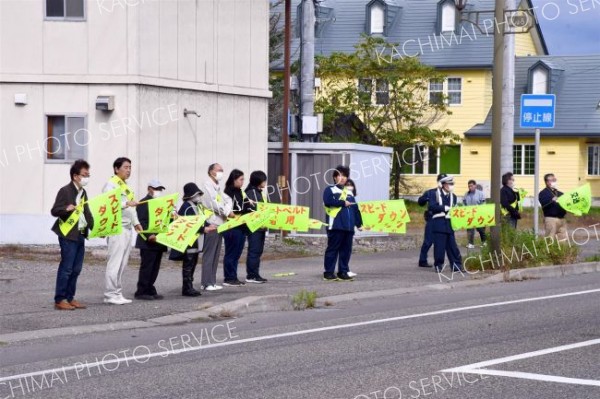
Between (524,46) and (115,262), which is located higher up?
(524,46)

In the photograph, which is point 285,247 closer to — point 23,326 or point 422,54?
point 23,326

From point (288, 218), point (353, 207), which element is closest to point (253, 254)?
point (288, 218)

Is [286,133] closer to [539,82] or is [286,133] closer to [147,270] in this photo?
[147,270]

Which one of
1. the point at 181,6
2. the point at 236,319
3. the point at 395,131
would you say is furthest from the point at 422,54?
the point at 236,319

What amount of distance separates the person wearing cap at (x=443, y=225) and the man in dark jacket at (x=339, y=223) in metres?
2.06

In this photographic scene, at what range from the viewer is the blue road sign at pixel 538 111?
2041cm

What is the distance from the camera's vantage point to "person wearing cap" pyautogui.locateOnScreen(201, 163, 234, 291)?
615 inches

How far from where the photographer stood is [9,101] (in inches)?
862

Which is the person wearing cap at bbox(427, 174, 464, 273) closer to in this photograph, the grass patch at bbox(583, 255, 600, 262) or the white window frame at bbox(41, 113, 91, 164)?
the grass patch at bbox(583, 255, 600, 262)

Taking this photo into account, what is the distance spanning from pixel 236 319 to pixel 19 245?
9.66 metres

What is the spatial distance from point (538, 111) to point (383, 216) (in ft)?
12.9

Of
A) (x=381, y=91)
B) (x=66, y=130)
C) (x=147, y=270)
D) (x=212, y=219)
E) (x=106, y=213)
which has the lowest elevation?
(x=147, y=270)

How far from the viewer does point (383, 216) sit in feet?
61.6

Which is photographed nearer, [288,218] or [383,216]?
[288,218]
